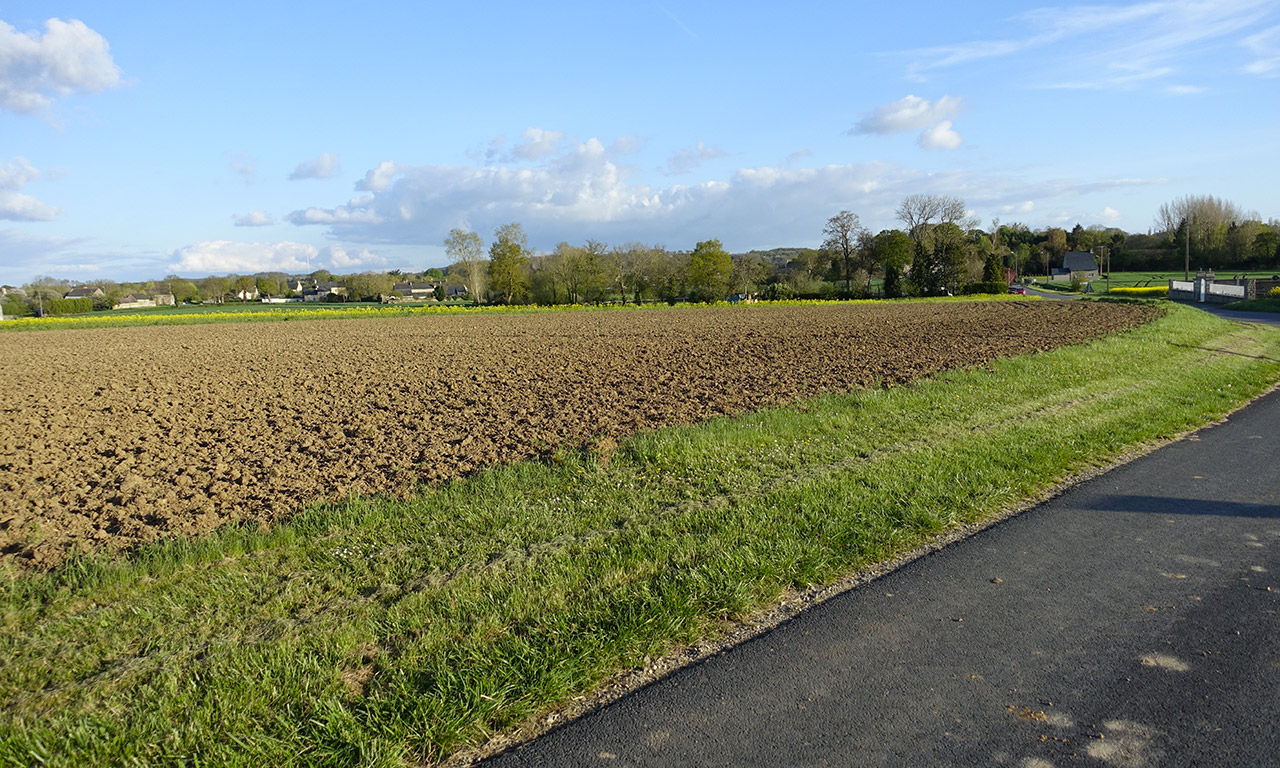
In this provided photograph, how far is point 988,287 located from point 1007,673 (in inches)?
2796

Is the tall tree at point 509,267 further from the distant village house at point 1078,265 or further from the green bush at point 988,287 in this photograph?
the distant village house at point 1078,265

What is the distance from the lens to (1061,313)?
35.9m

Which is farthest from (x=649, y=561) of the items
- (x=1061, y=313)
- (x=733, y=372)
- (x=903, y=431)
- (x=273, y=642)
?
(x=1061, y=313)

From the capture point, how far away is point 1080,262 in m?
111

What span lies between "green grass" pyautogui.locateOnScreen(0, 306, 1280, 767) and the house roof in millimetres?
119250

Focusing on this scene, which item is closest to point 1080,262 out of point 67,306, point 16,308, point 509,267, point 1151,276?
point 1151,276

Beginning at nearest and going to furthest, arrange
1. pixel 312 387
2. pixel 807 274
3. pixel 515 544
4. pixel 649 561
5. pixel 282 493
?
pixel 649 561 → pixel 515 544 → pixel 282 493 → pixel 312 387 → pixel 807 274

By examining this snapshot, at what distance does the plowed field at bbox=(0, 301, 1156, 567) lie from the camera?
7.80m

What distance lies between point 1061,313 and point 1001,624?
37.0 m

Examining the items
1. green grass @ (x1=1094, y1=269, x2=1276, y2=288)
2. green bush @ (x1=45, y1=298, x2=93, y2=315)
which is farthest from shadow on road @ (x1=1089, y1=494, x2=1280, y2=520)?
green bush @ (x1=45, y1=298, x2=93, y2=315)

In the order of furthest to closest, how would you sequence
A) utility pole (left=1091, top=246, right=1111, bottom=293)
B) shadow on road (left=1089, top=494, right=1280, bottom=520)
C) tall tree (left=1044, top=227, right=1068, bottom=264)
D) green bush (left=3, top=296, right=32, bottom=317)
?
tall tree (left=1044, top=227, right=1068, bottom=264) → utility pole (left=1091, top=246, right=1111, bottom=293) → green bush (left=3, top=296, right=32, bottom=317) → shadow on road (left=1089, top=494, right=1280, bottom=520)

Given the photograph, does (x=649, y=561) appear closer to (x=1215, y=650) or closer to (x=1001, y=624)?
(x=1001, y=624)

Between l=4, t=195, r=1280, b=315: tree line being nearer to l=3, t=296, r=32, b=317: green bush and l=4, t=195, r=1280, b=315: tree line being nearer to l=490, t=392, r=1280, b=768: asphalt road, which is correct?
l=3, t=296, r=32, b=317: green bush

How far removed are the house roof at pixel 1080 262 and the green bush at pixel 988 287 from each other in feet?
179
